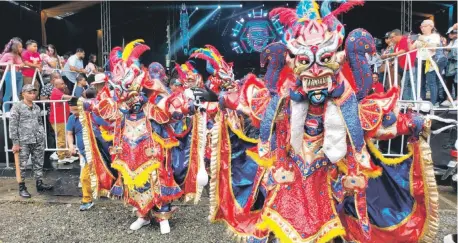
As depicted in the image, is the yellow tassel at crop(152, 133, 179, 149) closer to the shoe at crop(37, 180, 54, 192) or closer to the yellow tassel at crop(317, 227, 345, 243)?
the yellow tassel at crop(317, 227, 345, 243)

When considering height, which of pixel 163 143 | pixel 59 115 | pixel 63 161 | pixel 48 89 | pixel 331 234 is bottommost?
pixel 63 161

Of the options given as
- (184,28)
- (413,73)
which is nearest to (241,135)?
(413,73)

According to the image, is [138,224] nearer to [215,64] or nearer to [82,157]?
[82,157]

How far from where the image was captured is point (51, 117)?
615 centimetres

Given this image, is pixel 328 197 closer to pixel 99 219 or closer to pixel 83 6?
pixel 99 219

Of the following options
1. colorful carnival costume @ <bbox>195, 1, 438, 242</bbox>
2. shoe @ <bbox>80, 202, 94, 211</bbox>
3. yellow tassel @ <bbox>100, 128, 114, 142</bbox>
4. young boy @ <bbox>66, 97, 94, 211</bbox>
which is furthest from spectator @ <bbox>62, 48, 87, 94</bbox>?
colorful carnival costume @ <bbox>195, 1, 438, 242</bbox>

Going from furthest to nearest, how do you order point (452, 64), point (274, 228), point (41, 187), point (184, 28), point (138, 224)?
point (184, 28)
point (452, 64)
point (41, 187)
point (138, 224)
point (274, 228)

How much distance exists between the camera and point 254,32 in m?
10.9

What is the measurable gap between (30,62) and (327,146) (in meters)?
6.48

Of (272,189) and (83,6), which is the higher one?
(83,6)

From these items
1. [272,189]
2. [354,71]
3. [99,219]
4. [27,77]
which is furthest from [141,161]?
[27,77]

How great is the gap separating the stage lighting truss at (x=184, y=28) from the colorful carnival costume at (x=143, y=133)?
7106mm

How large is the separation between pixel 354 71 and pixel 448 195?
3.44m

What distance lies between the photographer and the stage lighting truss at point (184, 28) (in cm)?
1059
